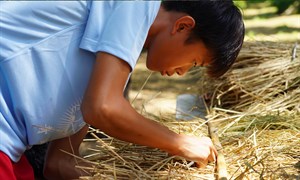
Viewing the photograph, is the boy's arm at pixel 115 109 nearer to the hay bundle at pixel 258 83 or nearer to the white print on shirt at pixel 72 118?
the white print on shirt at pixel 72 118

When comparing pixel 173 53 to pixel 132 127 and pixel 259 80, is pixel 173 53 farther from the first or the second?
pixel 259 80

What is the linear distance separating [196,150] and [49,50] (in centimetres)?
56

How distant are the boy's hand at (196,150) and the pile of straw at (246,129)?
0.14 ft

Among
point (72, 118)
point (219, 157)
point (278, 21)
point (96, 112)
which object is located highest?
point (96, 112)

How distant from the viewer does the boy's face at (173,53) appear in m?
1.71

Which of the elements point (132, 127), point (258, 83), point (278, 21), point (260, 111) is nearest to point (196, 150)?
point (132, 127)

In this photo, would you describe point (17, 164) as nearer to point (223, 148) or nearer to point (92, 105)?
point (92, 105)

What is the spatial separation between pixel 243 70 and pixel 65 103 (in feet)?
4.70

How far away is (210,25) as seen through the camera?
5.57ft

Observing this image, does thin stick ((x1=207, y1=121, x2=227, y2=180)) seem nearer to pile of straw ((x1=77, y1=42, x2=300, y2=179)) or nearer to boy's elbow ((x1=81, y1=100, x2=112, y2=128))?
pile of straw ((x1=77, y1=42, x2=300, y2=179))

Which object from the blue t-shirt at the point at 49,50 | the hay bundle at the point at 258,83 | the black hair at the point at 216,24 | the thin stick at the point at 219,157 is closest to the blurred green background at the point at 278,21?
the hay bundle at the point at 258,83

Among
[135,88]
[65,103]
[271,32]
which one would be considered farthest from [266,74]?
[271,32]

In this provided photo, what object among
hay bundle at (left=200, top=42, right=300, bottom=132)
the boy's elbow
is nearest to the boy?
the boy's elbow

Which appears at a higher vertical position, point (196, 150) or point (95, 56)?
point (95, 56)
